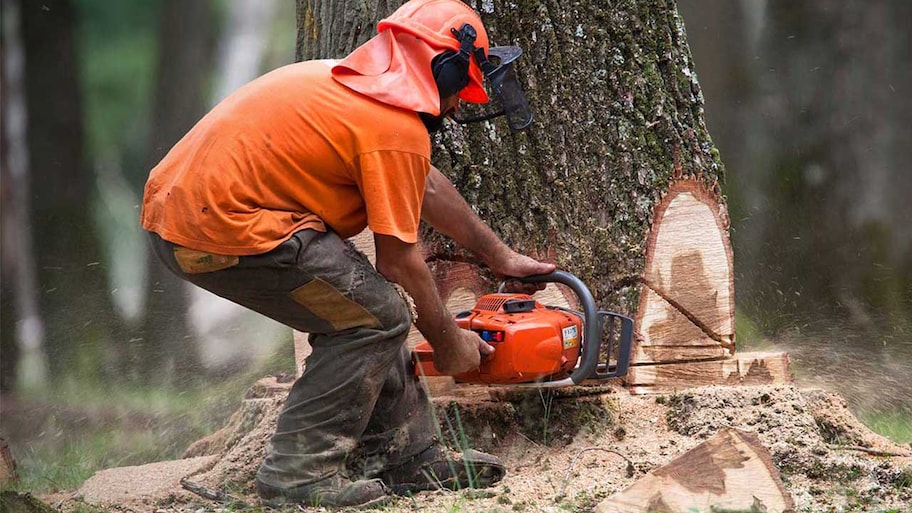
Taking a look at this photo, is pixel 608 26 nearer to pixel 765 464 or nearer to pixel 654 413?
pixel 654 413

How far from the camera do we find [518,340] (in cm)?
316

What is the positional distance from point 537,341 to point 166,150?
5.22m

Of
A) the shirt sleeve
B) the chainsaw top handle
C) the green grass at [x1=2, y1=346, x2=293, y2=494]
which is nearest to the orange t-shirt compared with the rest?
the shirt sleeve

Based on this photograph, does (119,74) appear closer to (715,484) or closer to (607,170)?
(607,170)

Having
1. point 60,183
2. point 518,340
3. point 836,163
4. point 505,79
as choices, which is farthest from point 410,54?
point 836,163

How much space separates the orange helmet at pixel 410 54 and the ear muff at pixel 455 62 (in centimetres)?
1

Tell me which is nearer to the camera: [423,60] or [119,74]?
[423,60]

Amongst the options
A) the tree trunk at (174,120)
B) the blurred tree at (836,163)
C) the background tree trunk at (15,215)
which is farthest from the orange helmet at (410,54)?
the background tree trunk at (15,215)

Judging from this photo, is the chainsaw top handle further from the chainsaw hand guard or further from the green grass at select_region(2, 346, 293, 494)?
the green grass at select_region(2, 346, 293, 494)

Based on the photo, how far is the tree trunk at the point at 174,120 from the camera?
7414mm

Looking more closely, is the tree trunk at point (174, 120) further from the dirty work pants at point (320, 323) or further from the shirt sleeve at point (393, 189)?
the shirt sleeve at point (393, 189)

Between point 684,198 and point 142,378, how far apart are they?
4.53m

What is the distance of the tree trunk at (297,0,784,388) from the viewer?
11.7 ft

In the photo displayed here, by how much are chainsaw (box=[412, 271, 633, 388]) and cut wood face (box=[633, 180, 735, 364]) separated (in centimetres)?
38
